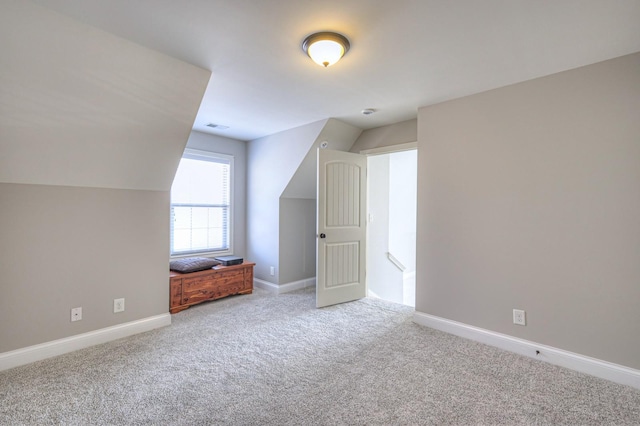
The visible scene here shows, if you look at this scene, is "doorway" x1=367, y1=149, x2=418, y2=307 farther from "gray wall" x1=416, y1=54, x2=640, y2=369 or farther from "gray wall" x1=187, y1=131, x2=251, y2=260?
"gray wall" x1=187, y1=131, x2=251, y2=260

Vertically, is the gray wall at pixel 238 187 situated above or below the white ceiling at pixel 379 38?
below

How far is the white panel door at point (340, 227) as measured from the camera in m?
3.73

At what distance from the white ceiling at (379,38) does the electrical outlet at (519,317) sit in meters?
2.01

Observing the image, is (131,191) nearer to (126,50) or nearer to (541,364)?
(126,50)

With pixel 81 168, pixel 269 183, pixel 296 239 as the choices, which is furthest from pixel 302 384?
pixel 269 183

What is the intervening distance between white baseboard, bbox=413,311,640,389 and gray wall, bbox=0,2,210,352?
2970mm

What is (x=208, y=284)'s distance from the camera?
12.5ft

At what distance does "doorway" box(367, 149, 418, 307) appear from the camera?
203 inches

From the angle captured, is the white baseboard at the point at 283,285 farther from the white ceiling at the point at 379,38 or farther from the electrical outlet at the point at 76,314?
the white ceiling at the point at 379,38

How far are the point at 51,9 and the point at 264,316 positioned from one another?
10.0ft

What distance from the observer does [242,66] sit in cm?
235

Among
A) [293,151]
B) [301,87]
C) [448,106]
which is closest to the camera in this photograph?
[301,87]

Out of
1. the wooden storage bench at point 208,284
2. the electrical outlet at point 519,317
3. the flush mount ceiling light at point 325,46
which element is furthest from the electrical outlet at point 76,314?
the electrical outlet at point 519,317

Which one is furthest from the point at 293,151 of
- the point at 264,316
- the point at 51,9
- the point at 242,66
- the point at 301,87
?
the point at 51,9
